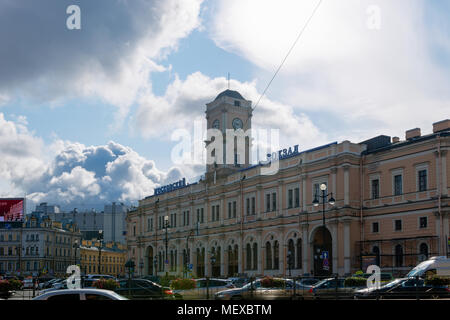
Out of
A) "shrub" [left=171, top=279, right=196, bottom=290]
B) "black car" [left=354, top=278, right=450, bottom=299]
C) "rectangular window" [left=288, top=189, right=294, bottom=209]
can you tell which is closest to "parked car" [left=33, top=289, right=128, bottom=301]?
"black car" [left=354, top=278, right=450, bottom=299]

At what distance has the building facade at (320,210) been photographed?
1854 inches

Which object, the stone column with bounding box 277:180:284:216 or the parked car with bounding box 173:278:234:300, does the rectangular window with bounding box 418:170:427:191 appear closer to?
the stone column with bounding box 277:180:284:216

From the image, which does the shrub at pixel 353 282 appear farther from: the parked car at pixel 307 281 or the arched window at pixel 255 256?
the arched window at pixel 255 256

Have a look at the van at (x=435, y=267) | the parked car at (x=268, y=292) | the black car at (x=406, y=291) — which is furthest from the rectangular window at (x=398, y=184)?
the parked car at (x=268, y=292)

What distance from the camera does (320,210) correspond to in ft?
178

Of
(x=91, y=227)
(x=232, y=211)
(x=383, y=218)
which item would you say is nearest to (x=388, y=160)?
(x=383, y=218)

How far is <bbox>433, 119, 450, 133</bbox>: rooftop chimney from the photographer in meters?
48.7

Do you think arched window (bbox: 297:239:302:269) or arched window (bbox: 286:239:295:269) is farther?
arched window (bbox: 286:239:295:269)

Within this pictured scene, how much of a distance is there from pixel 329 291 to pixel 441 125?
3090 centimetres

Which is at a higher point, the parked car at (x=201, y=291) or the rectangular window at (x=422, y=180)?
the rectangular window at (x=422, y=180)

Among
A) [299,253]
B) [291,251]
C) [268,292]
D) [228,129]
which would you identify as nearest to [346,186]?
[299,253]

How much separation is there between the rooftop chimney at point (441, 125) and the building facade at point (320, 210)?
0.29 feet

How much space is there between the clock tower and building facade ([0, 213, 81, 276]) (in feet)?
153

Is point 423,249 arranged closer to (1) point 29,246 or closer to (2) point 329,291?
(2) point 329,291
